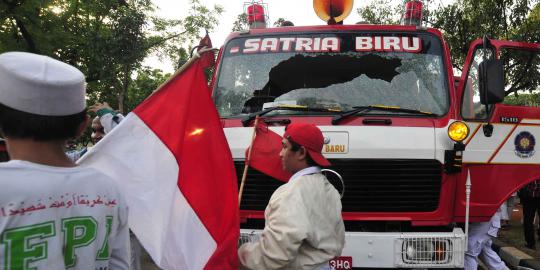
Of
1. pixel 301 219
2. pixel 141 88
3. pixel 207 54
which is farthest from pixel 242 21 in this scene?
pixel 141 88

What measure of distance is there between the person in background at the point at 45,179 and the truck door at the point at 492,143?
3592mm

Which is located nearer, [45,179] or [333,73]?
[45,179]

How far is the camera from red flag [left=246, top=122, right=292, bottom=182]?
4.05 m

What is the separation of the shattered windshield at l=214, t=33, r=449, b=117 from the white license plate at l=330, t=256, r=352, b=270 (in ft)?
4.16

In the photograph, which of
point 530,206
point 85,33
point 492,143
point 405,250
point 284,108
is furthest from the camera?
point 85,33

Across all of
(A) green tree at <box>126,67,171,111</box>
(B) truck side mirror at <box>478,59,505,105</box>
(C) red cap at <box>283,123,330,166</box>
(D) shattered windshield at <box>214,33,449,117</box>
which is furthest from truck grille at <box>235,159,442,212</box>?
(A) green tree at <box>126,67,171,111</box>

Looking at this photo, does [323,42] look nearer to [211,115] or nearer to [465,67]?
[465,67]

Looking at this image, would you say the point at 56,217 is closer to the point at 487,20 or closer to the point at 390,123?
the point at 390,123

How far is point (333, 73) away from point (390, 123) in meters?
0.80

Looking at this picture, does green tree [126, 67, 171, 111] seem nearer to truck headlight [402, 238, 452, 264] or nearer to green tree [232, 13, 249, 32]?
green tree [232, 13, 249, 32]

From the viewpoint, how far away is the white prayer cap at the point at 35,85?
4.91 feet

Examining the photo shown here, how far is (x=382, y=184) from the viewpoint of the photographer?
14.0ft

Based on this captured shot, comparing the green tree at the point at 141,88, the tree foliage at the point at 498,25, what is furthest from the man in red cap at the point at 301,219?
the green tree at the point at 141,88

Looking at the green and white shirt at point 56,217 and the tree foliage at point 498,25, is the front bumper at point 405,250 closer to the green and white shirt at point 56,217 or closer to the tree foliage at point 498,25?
the green and white shirt at point 56,217
